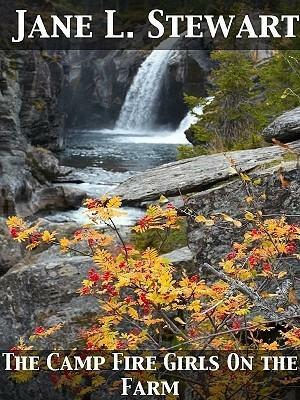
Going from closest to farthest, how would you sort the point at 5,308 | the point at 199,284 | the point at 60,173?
1. the point at 199,284
2. the point at 5,308
3. the point at 60,173

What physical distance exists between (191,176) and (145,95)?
1154 inches

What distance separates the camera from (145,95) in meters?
34.8

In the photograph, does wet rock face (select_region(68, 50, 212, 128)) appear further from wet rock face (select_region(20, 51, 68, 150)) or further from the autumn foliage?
the autumn foliage

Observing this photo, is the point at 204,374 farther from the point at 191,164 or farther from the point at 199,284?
the point at 191,164

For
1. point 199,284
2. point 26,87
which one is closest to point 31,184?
point 26,87

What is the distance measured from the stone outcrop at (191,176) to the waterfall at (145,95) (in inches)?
1071

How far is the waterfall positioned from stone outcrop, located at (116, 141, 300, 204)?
1071 inches

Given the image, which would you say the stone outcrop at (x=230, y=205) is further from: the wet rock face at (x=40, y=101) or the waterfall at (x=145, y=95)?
the waterfall at (x=145, y=95)

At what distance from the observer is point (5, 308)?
247 inches

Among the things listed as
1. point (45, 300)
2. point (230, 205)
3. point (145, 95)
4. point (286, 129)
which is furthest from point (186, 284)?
point (145, 95)

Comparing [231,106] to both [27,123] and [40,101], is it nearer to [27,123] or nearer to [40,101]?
[27,123]

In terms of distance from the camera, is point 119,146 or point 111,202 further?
point 119,146

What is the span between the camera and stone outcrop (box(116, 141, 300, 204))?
5836 millimetres

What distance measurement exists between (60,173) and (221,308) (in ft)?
56.2
